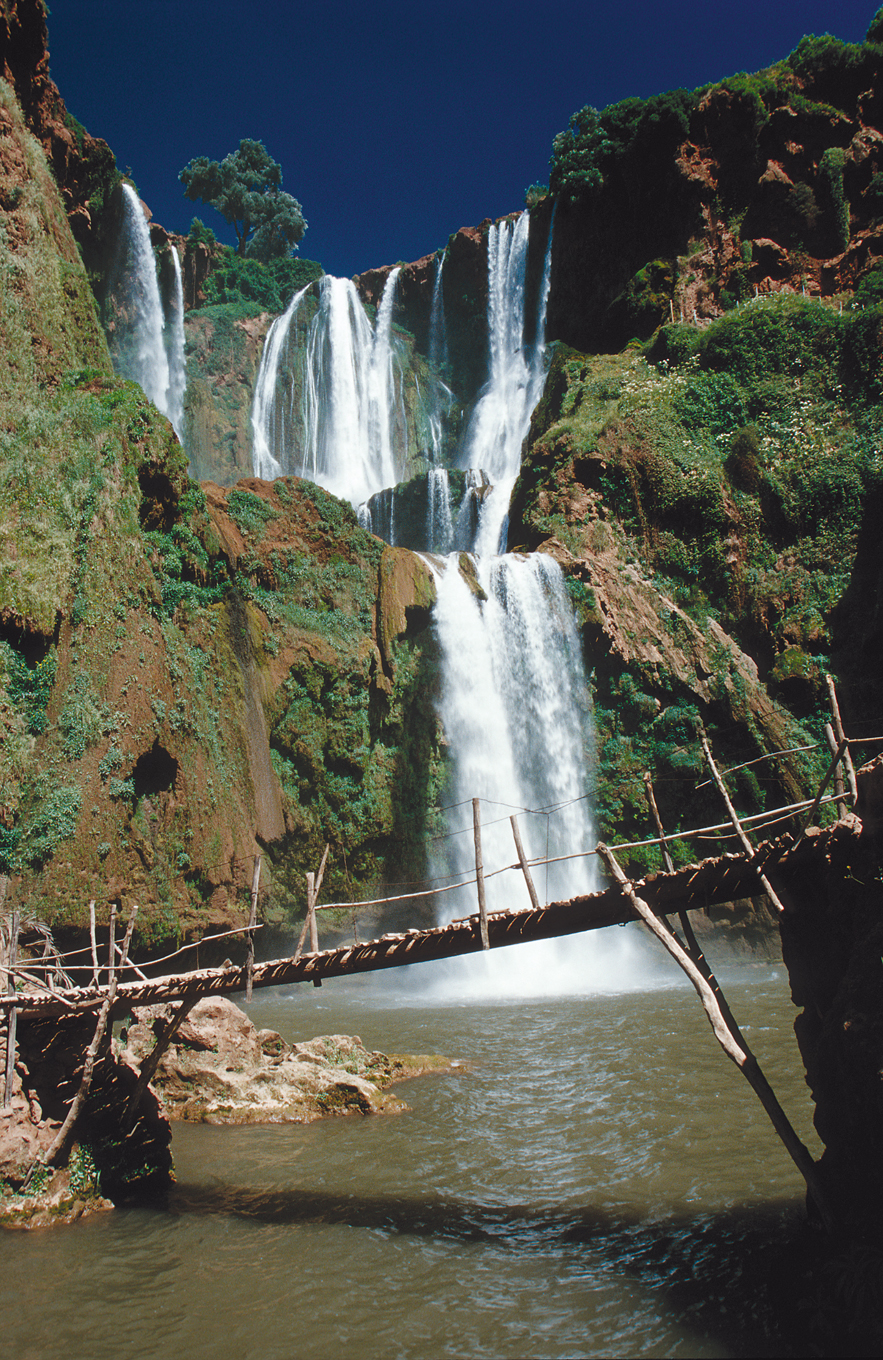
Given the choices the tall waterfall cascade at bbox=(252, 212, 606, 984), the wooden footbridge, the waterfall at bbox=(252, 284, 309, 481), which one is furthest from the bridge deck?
the waterfall at bbox=(252, 284, 309, 481)

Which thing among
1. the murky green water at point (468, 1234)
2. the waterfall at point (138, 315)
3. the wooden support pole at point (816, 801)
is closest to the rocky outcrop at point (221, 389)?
the waterfall at point (138, 315)

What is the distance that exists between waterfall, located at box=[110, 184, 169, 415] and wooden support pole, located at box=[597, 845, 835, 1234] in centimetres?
3445

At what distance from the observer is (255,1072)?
1050 cm

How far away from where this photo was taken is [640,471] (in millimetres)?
23703

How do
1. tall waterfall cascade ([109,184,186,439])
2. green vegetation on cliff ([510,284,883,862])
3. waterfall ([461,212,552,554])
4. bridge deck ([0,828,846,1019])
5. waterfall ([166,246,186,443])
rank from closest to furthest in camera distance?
bridge deck ([0,828,846,1019]), green vegetation on cliff ([510,284,883,862]), tall waterfall cascade ([109,184,186,439]), waterfall ([461,212,552,554]), waterfall ([166,246,186,443])

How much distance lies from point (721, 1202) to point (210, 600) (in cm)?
1581

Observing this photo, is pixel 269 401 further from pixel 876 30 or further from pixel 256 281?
pixel 876 30

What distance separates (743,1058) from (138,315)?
38.9m

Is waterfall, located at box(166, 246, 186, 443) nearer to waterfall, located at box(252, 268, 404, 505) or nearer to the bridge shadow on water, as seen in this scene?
waterfall, located at box(252, 268, 404, 505)

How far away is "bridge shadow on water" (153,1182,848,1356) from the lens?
462 cm

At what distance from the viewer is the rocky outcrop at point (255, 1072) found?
9719mm

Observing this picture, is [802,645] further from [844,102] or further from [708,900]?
[844,102]

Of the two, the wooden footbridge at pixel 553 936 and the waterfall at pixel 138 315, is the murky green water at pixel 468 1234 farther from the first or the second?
the waterfall at pixel 138 315

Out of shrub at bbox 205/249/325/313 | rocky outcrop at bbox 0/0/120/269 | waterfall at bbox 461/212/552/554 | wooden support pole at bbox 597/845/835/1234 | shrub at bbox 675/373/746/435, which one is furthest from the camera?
shrub at bbox 205/249/325/313
